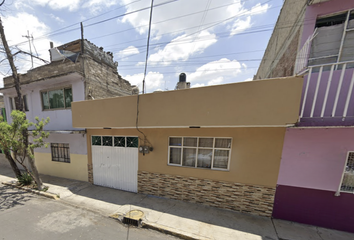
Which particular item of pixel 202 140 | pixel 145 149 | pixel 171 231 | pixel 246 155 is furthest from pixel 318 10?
pixel 171 231

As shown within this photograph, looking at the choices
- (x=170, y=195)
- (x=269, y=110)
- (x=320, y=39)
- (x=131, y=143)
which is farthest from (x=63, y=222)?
(x=320, y=39)

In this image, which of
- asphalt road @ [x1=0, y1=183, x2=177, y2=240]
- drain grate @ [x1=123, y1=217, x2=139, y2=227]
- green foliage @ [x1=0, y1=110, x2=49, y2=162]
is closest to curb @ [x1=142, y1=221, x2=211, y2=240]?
asphalt road @ [x1=0, y1=183, x2=177, y2=240]

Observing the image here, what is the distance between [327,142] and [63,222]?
8131 millimetres

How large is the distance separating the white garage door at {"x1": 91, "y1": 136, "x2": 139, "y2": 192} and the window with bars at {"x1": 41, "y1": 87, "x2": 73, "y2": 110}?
278 centimetres

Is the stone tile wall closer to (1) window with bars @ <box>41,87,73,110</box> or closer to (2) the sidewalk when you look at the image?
(2) the sidewalk

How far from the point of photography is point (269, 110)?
3230 mm

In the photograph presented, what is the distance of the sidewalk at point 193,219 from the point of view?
11.4ft

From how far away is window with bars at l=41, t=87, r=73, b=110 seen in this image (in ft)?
23.3

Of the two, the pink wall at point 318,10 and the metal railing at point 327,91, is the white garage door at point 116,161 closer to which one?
the metal railing at point 327,91

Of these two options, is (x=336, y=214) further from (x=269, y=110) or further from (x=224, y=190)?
(x=269, y=110)

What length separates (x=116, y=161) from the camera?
6055 mm

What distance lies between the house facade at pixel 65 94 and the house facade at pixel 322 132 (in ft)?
28.6

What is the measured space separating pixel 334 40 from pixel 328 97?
5.30 ft

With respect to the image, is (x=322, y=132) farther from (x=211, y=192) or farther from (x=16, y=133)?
(x=16, y=133)
